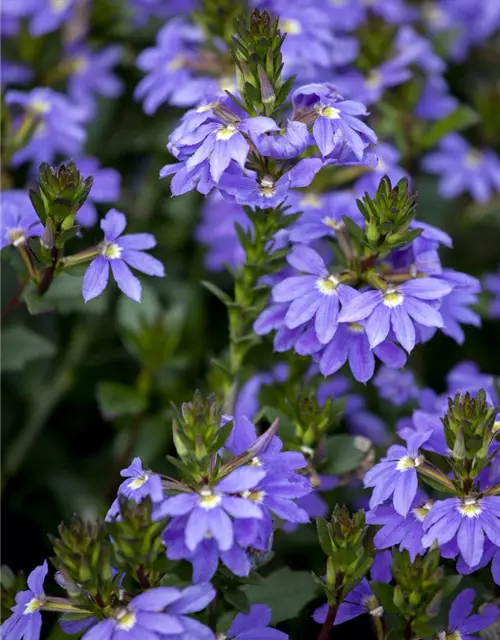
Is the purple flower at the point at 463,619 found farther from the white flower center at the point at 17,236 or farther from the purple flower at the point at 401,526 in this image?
the white flower center at the point at 17,236

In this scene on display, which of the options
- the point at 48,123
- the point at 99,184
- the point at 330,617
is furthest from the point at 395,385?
the point at 48,123

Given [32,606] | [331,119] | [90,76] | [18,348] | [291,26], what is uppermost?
[331,119]

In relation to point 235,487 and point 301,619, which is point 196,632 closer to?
point 235,487

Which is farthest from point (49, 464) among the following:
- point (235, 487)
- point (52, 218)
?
point (235, 487)

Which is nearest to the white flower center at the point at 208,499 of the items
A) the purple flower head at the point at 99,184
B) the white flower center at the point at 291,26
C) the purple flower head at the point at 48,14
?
the purple flower head at the point at 99,184

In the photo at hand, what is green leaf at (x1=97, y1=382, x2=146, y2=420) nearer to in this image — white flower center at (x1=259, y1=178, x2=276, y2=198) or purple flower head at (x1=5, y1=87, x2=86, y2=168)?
purple flower head at (x1=5, y1=87, x2=86, y2=168)

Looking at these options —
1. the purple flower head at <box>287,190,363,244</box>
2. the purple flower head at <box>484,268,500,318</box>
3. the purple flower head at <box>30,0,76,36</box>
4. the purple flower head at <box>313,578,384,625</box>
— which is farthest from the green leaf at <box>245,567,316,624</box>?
the purple flower head at <box>30,0,76,36</box>

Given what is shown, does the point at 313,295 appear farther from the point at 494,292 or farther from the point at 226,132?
the point at 494,292

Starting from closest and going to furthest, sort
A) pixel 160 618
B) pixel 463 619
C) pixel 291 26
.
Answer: pixel 160 618 → pixel 463 619 → pixel 291 26
